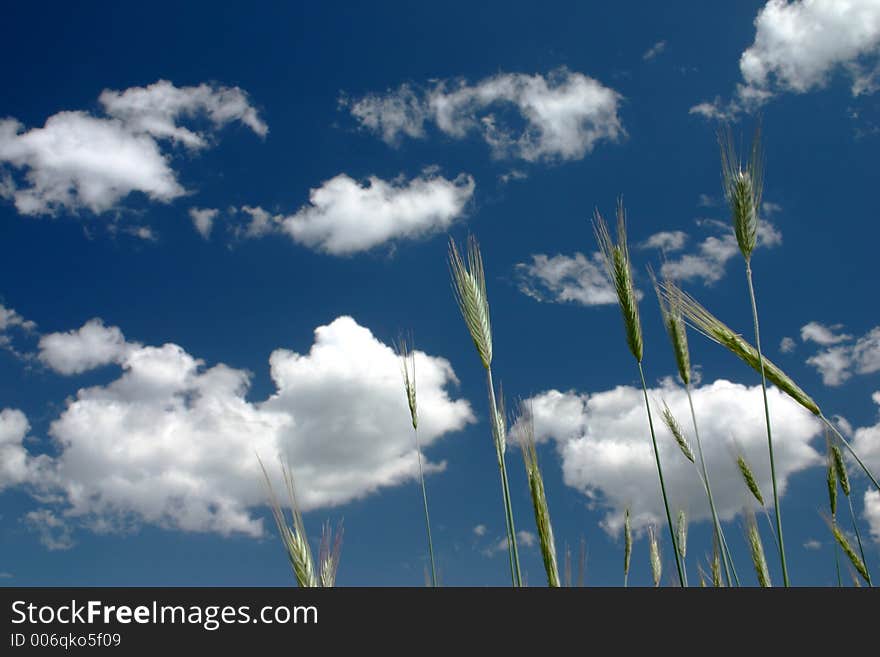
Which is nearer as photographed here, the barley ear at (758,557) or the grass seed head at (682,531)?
the barley ear at (758,557)

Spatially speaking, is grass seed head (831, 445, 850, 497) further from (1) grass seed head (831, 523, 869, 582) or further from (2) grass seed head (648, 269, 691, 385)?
(2) grass seed head (648, 269, 691, 385)

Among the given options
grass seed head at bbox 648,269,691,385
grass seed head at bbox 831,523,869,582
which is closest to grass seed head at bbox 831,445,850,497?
grass seed head at bbox 831,523,869,582

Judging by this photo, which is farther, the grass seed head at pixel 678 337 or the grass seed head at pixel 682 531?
the grass seed head at pixel 682 531

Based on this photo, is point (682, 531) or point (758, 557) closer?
point (758, 557)

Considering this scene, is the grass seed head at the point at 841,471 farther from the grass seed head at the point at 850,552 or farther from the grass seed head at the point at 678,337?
the grass seed head at the point at 678,337

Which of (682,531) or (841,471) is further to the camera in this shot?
(682,531)

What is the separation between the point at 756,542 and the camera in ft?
14.4

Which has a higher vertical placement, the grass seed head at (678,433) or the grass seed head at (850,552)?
the grass seed head at (678,433)

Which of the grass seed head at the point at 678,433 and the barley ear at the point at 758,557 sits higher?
the grass seed head at the point at 678,433

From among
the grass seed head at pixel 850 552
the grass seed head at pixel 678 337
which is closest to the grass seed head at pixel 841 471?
the grass seed head at pixel 850 552

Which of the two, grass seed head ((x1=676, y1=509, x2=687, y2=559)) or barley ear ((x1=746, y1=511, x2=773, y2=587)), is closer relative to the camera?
barley ear ((x1=746, y1=511, x2=773, y2=587))
